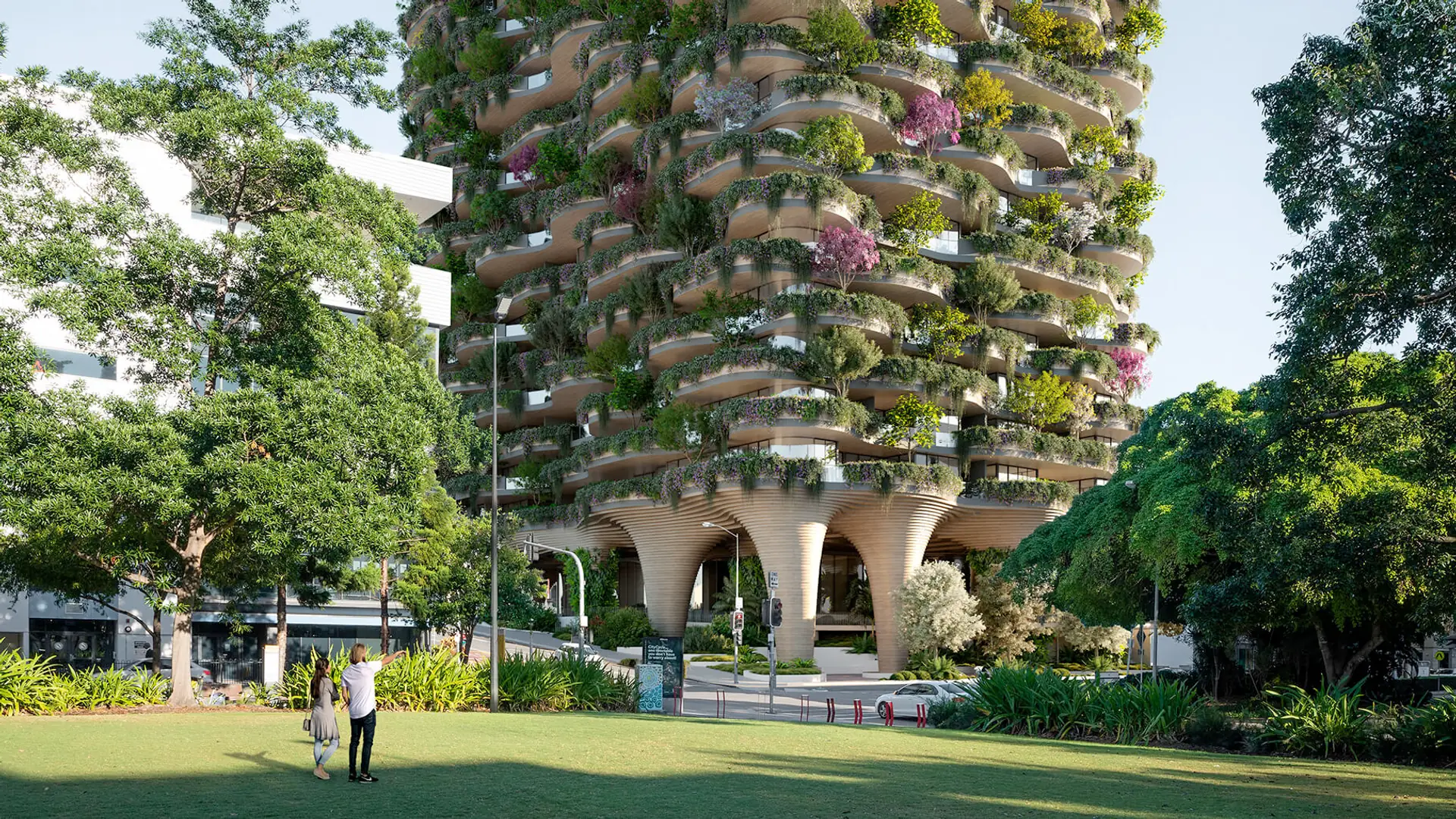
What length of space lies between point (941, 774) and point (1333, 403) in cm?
957

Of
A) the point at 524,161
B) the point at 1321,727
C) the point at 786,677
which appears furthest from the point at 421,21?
the point at 1321,727

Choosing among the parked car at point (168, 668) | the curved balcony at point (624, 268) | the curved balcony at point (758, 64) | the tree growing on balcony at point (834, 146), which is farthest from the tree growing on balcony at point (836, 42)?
the parked car at point (168, 668)

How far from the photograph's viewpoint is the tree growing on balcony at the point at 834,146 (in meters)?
60.8

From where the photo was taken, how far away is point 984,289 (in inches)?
2542

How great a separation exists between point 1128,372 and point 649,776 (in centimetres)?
5993

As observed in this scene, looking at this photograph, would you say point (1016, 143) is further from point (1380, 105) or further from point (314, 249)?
point (1380, 105)

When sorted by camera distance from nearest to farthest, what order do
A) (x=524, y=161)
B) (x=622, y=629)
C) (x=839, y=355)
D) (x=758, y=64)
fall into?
(x=839, y=355) → (x=758, y=64) → (x=622, y=629) → (x=524, y=161)

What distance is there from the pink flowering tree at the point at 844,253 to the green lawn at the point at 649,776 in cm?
3903

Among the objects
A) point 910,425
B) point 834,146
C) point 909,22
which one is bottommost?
point 910,425

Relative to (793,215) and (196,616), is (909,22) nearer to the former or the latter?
(793,215)

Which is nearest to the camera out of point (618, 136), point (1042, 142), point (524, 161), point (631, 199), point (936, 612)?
point (936, 612)

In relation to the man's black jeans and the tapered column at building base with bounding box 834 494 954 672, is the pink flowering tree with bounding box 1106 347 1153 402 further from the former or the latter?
the man's black jeans

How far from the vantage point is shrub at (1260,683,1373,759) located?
20.3m

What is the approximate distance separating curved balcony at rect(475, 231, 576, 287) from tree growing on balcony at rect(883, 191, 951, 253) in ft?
76.2
